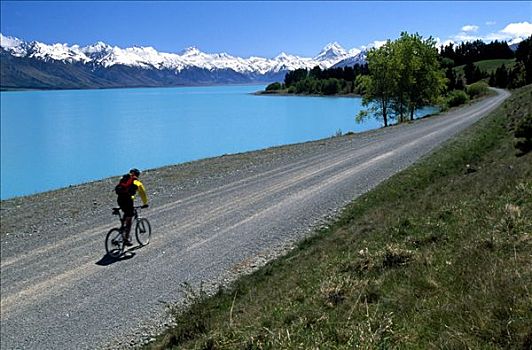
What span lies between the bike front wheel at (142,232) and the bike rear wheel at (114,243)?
0.60 m

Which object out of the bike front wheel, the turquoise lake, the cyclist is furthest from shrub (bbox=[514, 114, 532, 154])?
the turquoise lake

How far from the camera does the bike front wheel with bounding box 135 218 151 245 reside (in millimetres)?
14656

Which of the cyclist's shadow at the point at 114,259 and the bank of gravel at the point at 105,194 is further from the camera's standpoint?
the bank of gravel at the point at 105,194

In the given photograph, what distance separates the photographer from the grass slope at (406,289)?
15.2 ft

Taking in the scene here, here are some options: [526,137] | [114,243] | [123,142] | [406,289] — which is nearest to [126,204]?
[114,243]

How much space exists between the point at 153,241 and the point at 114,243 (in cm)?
143

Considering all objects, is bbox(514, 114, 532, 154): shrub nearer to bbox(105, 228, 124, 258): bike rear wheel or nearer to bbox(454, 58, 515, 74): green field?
bbox(105, 228, 124, 258): bike rear wheel

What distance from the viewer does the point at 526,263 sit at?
17.8ft

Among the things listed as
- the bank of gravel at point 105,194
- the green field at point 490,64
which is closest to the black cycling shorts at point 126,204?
the bank of gravel at point 105,194

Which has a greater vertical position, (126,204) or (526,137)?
(526,137)

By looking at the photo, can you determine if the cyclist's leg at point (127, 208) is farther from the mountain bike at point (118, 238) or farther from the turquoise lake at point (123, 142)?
the turquoise lake at point (123, 142)

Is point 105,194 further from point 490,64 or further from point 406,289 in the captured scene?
point 490,64

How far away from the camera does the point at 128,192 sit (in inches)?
555

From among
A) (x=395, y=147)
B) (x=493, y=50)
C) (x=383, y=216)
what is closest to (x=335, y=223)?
(x=383, y=216)
